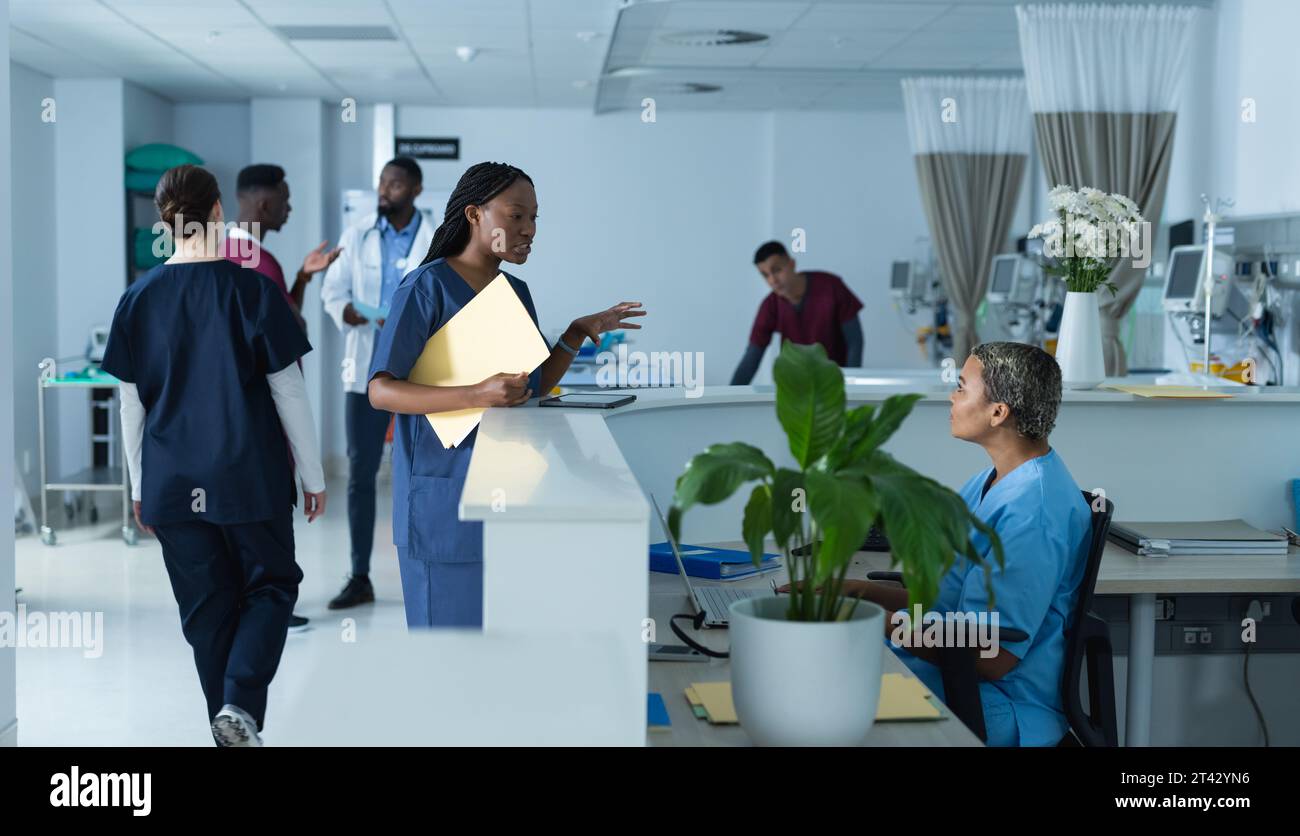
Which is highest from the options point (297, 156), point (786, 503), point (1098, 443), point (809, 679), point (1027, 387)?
point (297, 156)

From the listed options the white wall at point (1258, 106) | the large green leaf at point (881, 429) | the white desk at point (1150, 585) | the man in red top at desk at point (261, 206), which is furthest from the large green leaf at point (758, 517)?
the white wall at point (1258, 106)

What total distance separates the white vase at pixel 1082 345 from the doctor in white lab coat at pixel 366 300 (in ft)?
8.47

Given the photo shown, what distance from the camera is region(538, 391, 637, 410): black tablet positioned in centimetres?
276

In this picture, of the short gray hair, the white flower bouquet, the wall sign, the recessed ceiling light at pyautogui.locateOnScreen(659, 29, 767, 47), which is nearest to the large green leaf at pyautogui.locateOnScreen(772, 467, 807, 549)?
the short gray hair

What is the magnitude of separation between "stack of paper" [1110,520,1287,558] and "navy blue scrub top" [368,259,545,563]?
1.75m

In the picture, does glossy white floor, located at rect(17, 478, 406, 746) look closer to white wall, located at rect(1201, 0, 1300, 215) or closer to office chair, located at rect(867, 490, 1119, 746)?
office chair, located at rect(867, 490, 1119, 746)

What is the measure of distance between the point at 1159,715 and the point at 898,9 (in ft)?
13.1

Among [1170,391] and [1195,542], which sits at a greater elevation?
[1170,391]

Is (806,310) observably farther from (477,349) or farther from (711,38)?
(477,349)

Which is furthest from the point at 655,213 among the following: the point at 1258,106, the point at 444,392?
the point at 444,392

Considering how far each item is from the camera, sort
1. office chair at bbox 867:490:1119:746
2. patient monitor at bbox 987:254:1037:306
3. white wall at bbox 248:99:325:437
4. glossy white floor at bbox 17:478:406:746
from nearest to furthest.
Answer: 1. office chair at bbox 867:490:1119:746
2. glossy white floor at bbox 17:478:406:746
3. patient monitor at bbox 987:254:1037:306
4. white wall at bbox 248:99:325:437

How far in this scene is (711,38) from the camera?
7.11m

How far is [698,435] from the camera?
3.59m

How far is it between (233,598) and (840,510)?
2.23m
